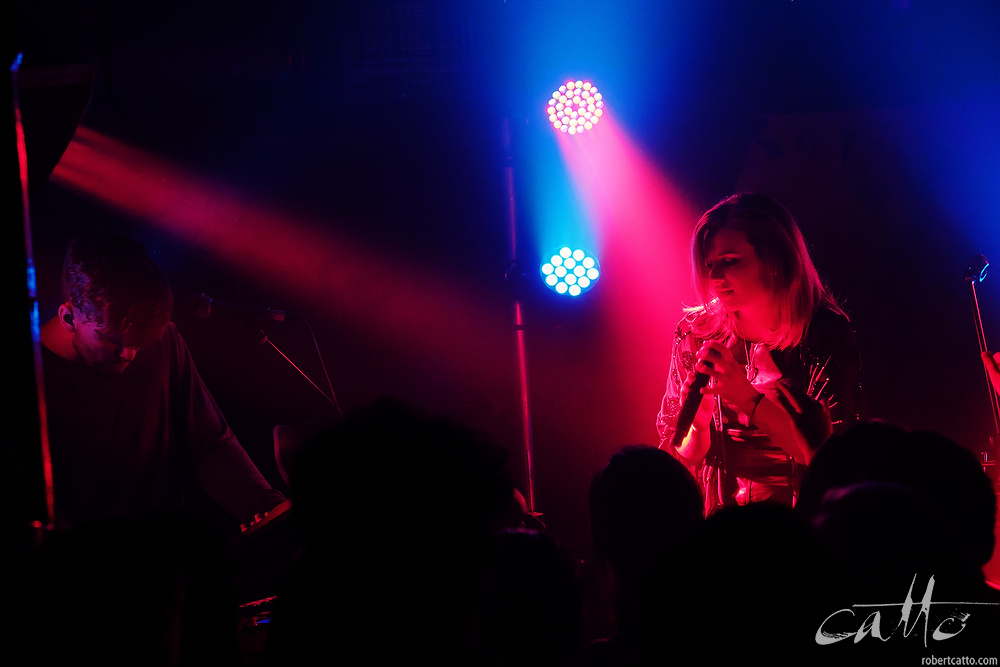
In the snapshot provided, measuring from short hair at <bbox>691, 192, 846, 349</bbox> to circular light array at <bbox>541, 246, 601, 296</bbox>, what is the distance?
0.93 m

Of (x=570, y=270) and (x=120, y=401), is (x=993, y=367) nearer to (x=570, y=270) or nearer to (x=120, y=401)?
(x=570, y=270)

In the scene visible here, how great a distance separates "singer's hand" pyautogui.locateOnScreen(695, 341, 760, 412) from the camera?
2449mm

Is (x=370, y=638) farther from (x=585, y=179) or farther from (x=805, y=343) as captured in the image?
(x=585, y=179)

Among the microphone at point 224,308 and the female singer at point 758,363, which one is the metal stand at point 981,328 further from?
the microphone at point 224,308

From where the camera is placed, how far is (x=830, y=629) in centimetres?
93

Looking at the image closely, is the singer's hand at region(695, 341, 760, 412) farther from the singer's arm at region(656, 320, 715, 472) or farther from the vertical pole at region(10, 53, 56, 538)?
the vertical pole at region(10, 53, 56, 538)

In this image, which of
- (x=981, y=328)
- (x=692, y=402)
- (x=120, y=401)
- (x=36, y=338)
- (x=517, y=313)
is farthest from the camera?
(x=517, y=313)

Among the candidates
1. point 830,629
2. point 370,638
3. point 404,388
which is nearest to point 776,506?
point 830,629

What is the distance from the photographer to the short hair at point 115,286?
276 cm

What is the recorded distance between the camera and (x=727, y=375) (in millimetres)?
2451

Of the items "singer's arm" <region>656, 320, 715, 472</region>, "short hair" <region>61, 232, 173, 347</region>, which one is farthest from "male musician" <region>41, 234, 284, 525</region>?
"singer's arm" <region>656, 320, 715, 472</region>

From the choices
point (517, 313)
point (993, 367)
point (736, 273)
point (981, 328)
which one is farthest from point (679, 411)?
point (993, 367)

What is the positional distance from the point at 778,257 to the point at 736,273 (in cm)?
18

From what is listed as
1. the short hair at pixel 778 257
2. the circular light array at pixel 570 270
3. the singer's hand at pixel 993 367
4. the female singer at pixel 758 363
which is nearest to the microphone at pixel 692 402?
the female singer at pixel 758 363
